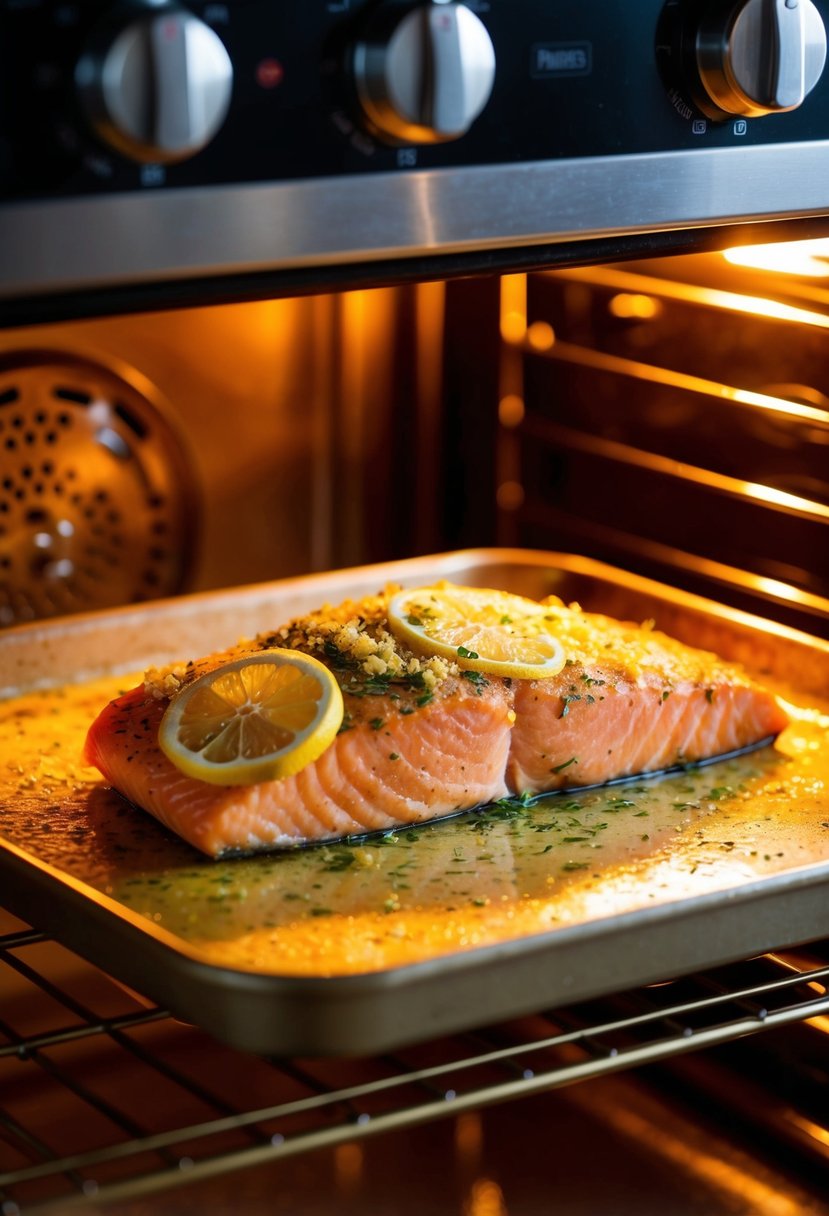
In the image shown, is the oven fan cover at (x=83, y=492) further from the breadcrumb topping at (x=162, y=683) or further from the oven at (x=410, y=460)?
the breadcrumb topping at (x=162, y=683)

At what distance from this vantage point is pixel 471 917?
1307 millimetres

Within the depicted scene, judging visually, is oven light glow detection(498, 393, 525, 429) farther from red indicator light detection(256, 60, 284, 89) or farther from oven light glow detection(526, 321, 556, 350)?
red indicator light detection(256, 60, 284, 89)

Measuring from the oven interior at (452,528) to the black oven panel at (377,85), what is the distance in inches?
17.1

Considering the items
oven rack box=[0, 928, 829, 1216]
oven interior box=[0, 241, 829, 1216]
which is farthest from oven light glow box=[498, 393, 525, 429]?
oven rack box=[0, 928, 829, 1216]

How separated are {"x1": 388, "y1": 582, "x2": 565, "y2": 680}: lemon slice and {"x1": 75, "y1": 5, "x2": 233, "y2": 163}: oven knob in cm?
72

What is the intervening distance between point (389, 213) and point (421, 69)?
0.10 metres

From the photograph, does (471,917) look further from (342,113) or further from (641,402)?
(641,402)

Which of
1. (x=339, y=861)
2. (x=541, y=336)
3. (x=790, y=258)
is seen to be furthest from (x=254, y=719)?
(x=541, y=336)

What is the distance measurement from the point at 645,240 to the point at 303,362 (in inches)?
34.9

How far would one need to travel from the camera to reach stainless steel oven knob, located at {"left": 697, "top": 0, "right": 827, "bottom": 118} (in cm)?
120

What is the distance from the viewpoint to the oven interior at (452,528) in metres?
1.39

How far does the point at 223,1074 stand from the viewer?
1.56 metres

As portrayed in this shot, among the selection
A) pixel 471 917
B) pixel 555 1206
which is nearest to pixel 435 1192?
pixel 555 1206

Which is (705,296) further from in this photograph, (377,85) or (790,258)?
(377,85)
